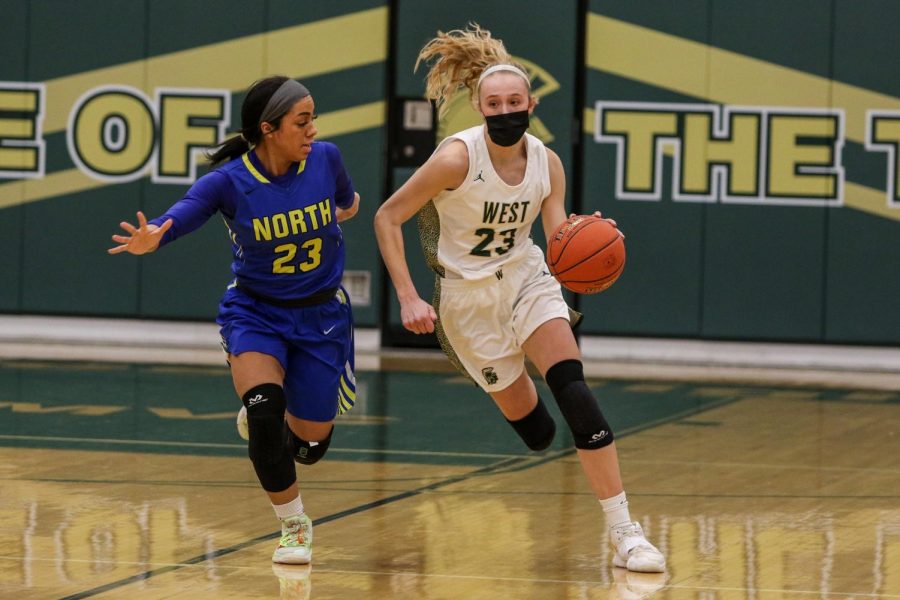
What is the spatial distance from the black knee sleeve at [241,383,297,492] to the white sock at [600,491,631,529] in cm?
102

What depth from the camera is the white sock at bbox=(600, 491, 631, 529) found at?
5.18m

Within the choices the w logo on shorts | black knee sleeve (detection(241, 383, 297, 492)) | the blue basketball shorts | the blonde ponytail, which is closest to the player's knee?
black knee sleeve (detection(241, 383, 297, 492))

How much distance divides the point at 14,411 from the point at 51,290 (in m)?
3.78

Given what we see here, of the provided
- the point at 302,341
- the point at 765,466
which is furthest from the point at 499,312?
the point at 765,466

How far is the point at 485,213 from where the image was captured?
216 inches

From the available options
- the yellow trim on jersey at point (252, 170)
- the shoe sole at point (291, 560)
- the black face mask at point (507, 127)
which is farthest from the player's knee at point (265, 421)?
the black face mask at point (507, 127)

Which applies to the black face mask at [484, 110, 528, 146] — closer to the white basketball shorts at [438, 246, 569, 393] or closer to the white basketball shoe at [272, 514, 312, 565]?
the white basketball shorts at [438, 246, 569, 393]

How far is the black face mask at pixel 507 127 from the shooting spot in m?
5.45

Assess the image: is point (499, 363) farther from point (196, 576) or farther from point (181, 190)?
point (181, 190)

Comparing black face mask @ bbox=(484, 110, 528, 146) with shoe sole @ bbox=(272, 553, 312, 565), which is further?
black face mask @ bbox=(484, 110, 528, 146)

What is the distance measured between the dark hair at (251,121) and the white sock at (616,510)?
1.62 meters

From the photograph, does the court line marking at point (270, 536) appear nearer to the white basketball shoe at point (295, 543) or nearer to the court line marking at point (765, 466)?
the white basketball shoe at point (295, 543)

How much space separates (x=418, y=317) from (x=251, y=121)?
0.85 m

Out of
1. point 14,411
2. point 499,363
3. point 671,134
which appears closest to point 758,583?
point 499,363
